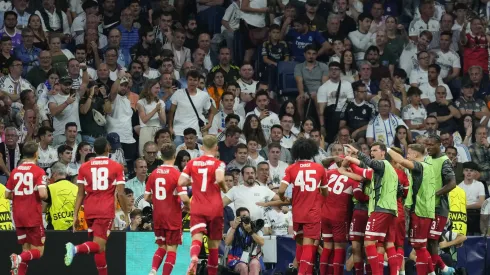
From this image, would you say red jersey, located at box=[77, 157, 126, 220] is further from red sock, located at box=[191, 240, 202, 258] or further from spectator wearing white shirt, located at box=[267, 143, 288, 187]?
spectator wearing white shirt, located at box=[267, 143, 288, 187]

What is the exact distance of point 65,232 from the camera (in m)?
20.6

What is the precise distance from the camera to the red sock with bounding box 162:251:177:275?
62.6 feet

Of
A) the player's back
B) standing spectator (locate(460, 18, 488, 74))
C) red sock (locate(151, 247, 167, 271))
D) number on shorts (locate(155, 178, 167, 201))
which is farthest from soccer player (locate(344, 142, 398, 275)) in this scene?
standing spectator (locate(460, 18, 488, 74))

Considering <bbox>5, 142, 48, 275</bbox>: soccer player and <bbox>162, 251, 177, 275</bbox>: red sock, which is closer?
<bbox>162, 251, 177, 275</bbox>: red sock

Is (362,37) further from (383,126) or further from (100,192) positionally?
(100,192)

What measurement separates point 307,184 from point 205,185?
1.55 metres

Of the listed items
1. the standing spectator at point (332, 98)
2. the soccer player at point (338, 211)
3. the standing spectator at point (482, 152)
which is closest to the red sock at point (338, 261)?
the soccer player at point (338, 211)

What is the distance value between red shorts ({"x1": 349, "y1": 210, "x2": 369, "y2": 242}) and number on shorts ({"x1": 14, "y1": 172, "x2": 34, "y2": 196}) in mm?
4784

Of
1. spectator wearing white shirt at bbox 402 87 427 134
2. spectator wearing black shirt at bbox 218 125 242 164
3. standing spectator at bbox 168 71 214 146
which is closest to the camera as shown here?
spectator wearing black shirt at bbox 218 125 242 164

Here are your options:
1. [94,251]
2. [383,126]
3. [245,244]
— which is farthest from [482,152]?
[94,251]

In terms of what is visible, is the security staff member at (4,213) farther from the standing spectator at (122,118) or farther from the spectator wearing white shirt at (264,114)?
the spectator wearing white shirt at (264,114)

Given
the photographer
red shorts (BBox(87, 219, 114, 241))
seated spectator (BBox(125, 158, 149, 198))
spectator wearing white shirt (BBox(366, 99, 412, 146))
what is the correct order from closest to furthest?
red shorts (BBox(87, 219, 114, 241))
the photographer
seated spectator (BBox(125, 158, 149, 198))
spectator wearing white shirt (BBox(366, 99, 412, 146))

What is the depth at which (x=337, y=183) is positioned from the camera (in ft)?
64.5

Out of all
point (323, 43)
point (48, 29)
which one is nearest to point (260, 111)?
point (323, 43)
